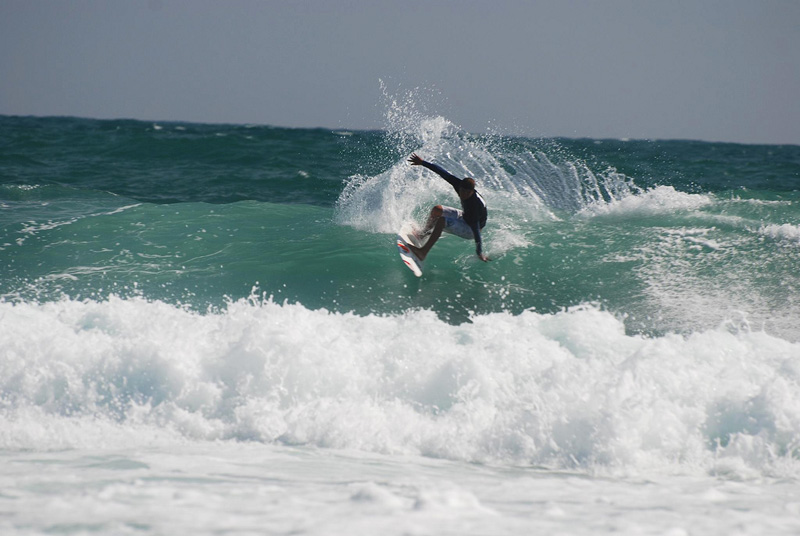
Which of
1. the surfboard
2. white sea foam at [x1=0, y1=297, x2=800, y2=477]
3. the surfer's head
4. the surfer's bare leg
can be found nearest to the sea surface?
white sea foam at [x1=0, y1=297, x2=800, y2=477]

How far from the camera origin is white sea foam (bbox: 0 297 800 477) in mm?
4715

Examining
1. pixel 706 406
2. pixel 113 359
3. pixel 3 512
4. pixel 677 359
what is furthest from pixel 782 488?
pixel 113 359

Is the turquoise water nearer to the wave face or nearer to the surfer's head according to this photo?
the wave face

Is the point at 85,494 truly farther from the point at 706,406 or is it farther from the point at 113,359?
the point at 706,406

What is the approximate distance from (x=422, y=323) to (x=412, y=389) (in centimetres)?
148

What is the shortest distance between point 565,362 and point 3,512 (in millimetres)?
4182

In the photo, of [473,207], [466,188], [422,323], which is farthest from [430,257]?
[422,323]

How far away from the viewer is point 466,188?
29.6ft

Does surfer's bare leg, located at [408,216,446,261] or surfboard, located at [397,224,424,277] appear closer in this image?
surfboard, located at [397,224,424,277]

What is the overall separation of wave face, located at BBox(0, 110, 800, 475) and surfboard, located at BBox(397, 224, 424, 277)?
171 mm

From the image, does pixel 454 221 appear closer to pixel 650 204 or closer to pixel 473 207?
pixel 473 207

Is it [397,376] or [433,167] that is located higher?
[433,167]

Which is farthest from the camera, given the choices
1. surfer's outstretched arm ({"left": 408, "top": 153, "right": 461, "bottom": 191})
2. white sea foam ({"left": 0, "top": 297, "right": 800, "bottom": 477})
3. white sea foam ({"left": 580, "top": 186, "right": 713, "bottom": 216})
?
white sea foam ({"left": 580, "top": 186, "right": 713, "bottom": 216})

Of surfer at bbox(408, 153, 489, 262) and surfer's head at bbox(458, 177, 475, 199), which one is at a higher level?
Result: surfer's head at bbox(458, 177, 475, 199)
